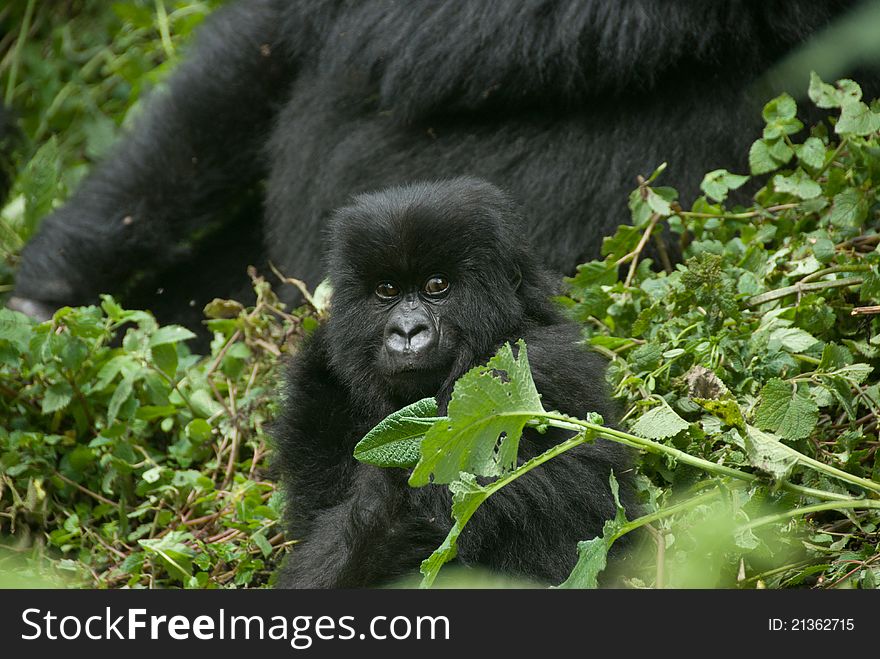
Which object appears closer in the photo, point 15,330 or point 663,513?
point 663,513

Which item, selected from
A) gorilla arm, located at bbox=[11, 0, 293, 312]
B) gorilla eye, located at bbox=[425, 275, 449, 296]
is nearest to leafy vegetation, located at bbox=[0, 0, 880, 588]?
gorilla eye, located at bbox=[425, 275, 449, 296]

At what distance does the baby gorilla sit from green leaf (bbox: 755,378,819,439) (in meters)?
0.26

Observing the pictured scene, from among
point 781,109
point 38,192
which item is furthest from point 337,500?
point 38,192

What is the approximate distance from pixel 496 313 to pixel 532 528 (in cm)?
41

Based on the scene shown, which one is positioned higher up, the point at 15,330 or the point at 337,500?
the point at 15,330

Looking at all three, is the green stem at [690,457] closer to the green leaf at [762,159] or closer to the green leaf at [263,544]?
the green leaf at [263,544]

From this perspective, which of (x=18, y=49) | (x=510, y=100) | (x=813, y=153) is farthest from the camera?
(x=18, y=49)

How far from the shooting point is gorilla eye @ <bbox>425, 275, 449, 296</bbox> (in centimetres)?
225

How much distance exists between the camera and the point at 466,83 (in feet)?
10.3

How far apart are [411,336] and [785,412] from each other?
2.13 feet

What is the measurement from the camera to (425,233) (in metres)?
2.22

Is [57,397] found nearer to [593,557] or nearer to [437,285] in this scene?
[437,285]
